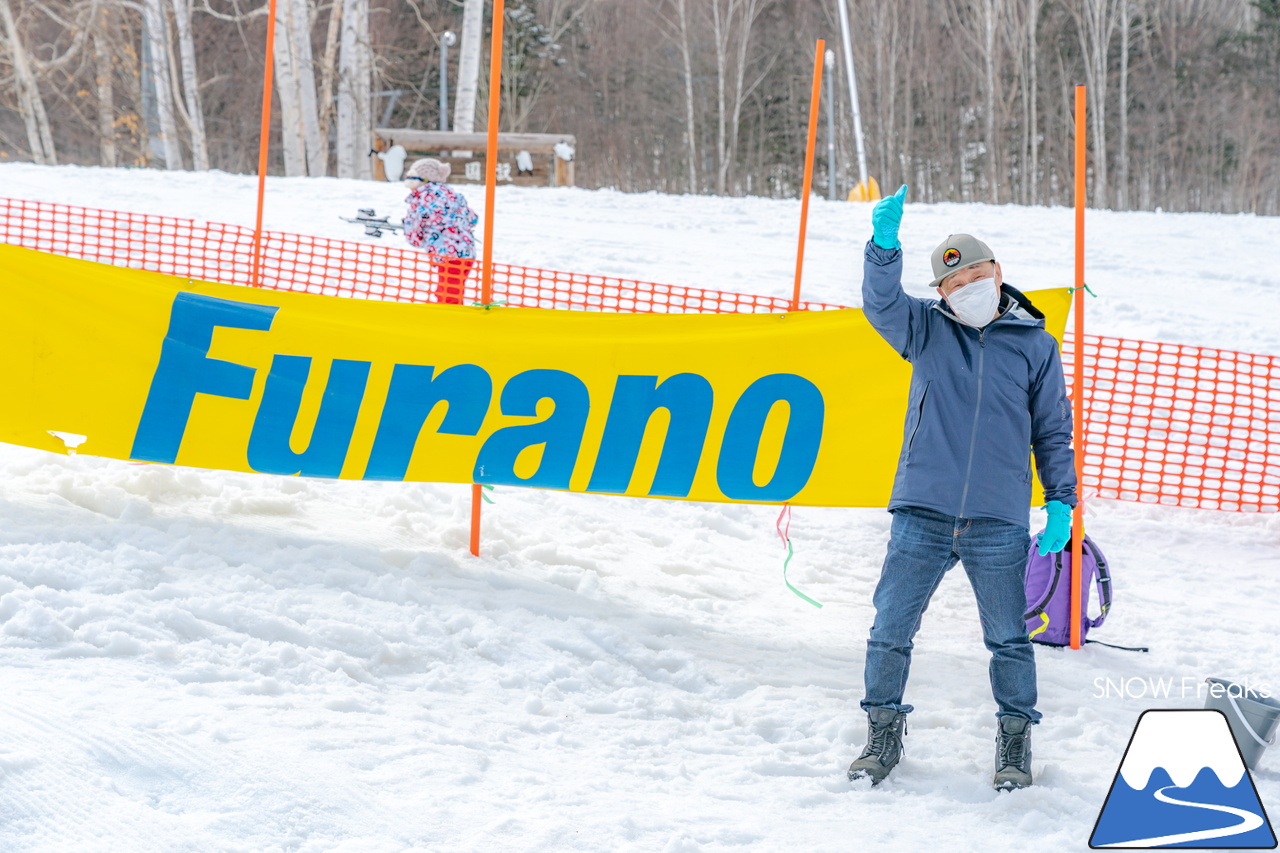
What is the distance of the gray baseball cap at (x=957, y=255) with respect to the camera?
3355 millimetres

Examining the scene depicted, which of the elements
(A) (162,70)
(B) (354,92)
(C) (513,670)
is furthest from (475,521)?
(A) (162,70)

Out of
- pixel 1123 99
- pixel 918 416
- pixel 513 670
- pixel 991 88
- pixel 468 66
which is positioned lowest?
pixel 513 670

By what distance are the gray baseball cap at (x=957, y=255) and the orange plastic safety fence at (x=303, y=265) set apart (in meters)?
4.97

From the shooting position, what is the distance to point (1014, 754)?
335 centimetres

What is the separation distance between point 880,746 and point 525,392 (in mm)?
2058

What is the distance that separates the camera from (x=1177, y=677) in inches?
168

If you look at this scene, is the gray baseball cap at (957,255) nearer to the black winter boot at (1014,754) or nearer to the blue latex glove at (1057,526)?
the blue latex glove at (1057,526)

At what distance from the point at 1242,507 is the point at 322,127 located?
2202 cm

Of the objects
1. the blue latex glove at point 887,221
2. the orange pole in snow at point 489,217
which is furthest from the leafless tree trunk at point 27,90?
the blue latex glove at point 887,221

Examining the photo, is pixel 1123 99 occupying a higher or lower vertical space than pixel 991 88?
lower

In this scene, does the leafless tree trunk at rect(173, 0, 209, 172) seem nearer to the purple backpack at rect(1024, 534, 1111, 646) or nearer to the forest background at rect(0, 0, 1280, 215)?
the forest background at rect(0, 0, 1280, 215)

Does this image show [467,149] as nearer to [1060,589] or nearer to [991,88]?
[1060,589]

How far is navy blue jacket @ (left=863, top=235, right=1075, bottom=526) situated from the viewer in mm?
3311

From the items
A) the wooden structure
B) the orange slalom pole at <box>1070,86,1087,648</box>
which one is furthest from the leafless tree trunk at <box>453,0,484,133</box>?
the orange slalom pole at <box>1070,86,1087,648</box>
